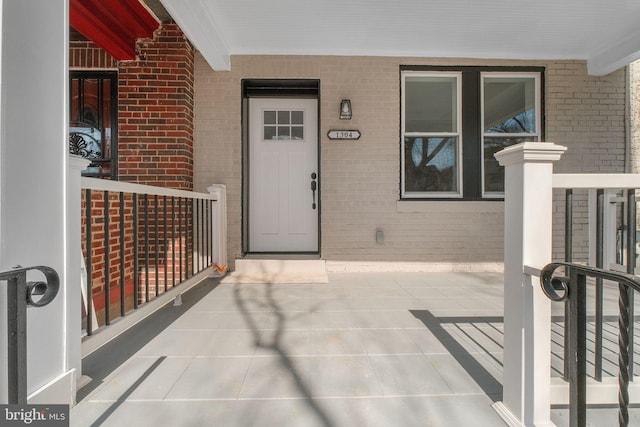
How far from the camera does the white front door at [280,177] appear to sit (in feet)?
14.8

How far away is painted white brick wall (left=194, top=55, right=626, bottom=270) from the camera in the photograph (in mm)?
4270

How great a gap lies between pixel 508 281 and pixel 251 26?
11.9 ft

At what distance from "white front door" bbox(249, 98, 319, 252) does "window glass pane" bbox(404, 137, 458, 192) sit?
1.29 meters

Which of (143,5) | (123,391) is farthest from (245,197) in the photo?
(123,391)

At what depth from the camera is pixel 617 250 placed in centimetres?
408

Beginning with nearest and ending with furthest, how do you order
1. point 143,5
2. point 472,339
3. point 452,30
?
point 472,339 → point 143,5 → point 452,30

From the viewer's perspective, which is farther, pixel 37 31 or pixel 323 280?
pixel 323 280

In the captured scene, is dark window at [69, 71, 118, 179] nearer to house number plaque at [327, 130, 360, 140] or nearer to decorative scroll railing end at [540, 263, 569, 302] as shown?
house number plaque at [327, 130, 360, 140]

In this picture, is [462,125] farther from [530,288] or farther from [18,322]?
[18,322]

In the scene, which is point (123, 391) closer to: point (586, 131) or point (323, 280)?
point (323, 280)

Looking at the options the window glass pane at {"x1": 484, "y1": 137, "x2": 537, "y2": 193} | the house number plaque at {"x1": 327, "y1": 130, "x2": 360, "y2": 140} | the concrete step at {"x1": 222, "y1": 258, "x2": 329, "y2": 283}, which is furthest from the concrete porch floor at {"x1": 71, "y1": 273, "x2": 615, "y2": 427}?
the house number plaque at {"x1": 327, "y1": 130, "x2": 360, "y2": 140}

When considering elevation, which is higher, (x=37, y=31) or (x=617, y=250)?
(x=37, y=31)

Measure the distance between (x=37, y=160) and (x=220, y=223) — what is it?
2774 millimetres

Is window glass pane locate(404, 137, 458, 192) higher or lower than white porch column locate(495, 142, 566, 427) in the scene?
higher
